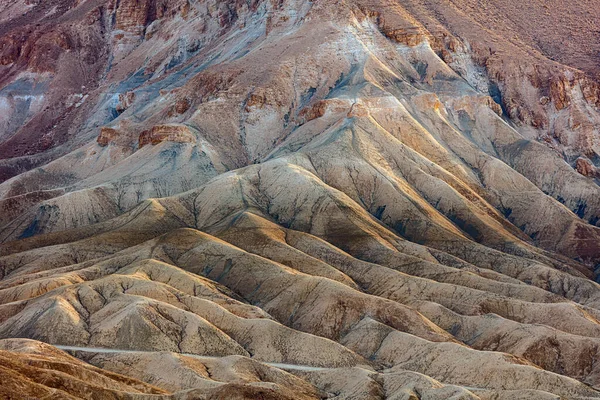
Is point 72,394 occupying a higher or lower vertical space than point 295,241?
higher

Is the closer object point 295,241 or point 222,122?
point 295,241

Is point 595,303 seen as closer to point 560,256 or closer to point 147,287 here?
point 560,256

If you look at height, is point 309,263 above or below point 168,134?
above

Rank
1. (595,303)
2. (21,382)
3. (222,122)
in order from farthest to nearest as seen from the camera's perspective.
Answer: (222,122), (595,303), (21,382)

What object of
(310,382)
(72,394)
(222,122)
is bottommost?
(222,122)

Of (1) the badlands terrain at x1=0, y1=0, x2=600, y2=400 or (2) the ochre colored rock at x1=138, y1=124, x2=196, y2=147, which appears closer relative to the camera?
(1) the badlands terrain at x1=0, y1=0, x2=600, y2=400

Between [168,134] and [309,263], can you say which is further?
[168,134]

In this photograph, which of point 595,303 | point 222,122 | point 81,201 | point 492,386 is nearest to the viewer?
point 492,386

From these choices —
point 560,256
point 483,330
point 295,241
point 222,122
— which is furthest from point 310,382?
point 222,122

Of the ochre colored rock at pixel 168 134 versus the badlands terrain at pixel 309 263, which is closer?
the badlands terrain at pixel 309 263
